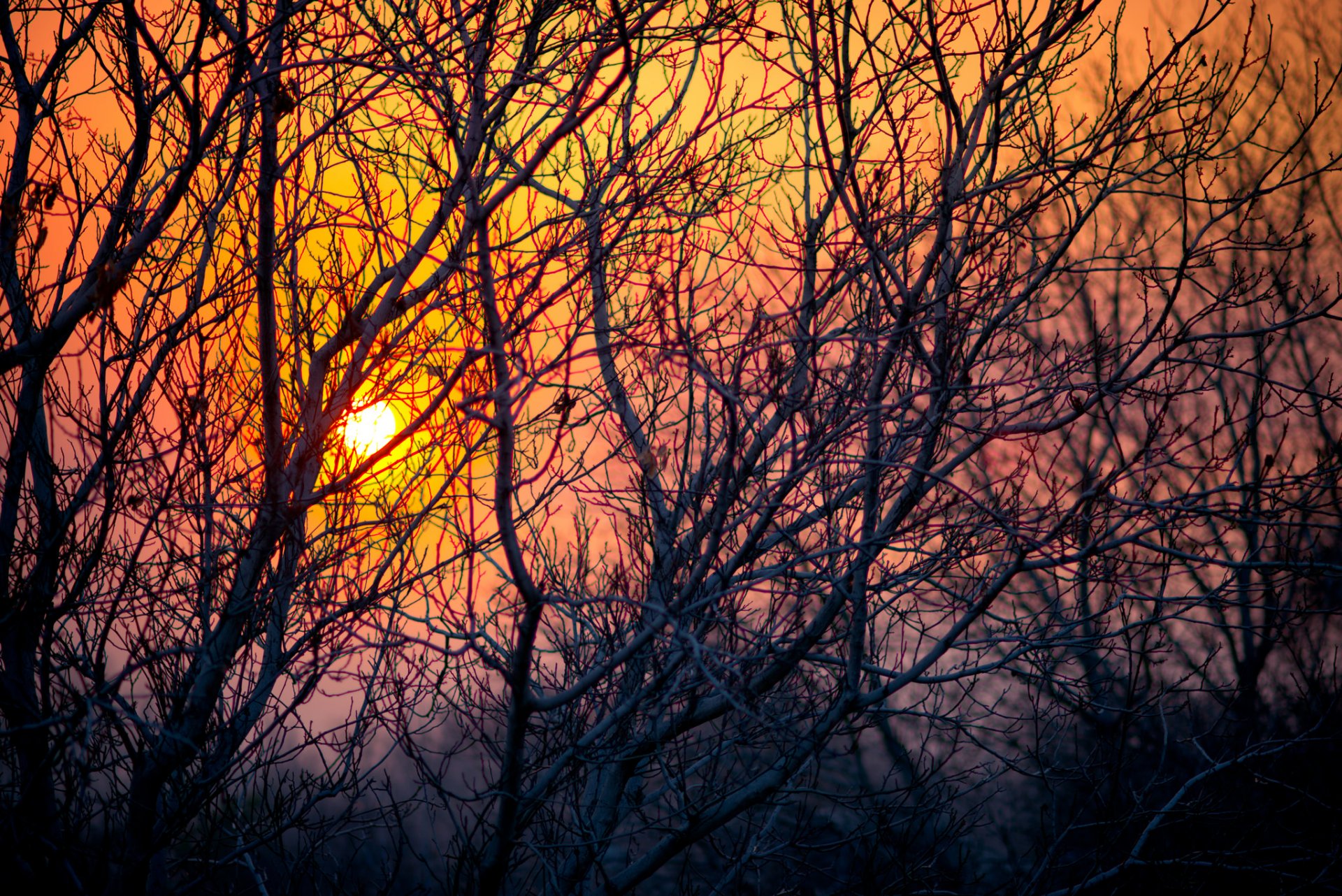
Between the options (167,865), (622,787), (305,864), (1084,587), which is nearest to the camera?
(167,865)

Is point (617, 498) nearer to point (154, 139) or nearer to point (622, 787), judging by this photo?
point (622, 787)

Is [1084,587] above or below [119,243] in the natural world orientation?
below

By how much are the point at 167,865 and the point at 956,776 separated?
5.27 metres

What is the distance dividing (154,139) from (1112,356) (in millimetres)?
5972

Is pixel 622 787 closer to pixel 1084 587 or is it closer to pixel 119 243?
pixel 1084 587

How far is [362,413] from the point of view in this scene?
515cm

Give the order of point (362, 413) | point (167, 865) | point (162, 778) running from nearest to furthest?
point (162, 778)
point (362, 413)
point (167, 865)

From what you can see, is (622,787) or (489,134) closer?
(489,134)

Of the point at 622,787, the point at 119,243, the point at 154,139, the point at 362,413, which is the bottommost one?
the point at 622,787

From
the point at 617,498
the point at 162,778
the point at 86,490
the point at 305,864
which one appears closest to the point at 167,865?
the point at 305,864

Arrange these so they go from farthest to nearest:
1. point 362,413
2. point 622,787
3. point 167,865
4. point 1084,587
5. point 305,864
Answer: point 622,787, point 1084,587, point 305,864, point 167,865, point 362,413

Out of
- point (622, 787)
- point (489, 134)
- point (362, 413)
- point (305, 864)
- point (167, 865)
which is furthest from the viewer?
point (622, 787)

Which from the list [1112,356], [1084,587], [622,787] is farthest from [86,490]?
[1084,587]

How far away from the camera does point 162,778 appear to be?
186 inches
